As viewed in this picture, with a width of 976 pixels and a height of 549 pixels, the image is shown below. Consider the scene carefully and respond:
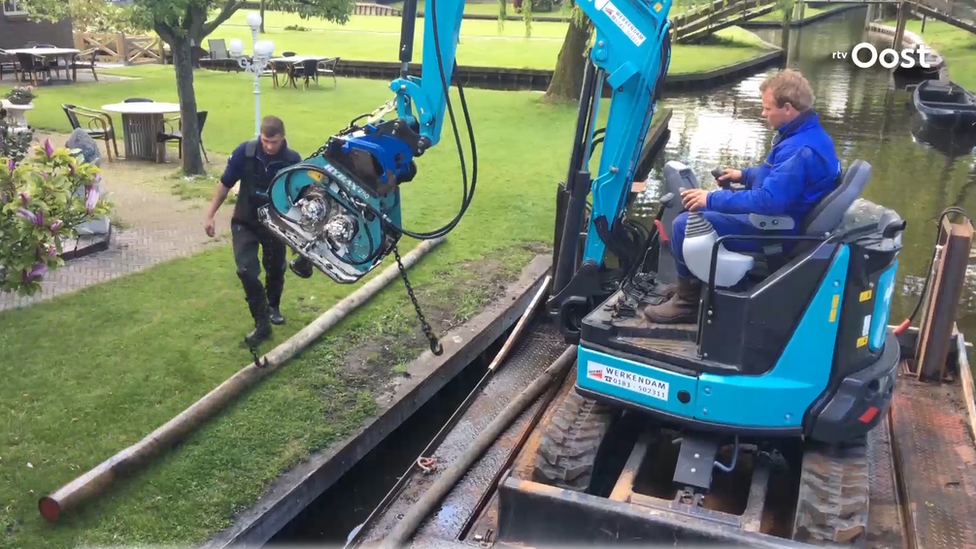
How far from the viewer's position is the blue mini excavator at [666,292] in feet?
13.1

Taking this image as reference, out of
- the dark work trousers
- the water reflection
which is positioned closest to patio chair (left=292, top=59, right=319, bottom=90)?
the water reflection

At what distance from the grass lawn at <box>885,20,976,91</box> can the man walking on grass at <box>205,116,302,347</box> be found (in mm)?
21545

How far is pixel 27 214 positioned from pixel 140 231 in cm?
586

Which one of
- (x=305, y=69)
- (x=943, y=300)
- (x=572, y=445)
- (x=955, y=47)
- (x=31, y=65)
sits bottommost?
(x=572, y=445)

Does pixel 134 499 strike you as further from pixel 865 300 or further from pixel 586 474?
pixel 865 300

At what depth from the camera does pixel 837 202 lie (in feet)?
13.1

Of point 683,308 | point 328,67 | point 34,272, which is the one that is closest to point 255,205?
point 34,272

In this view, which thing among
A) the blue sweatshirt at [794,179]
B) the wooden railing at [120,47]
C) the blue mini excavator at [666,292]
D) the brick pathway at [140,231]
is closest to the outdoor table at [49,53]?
the wooden railing at [120,47]

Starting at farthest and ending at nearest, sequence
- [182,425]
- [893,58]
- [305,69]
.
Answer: [893,58] → [305,69] → [182,425]

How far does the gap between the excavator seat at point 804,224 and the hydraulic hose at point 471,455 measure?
167cm

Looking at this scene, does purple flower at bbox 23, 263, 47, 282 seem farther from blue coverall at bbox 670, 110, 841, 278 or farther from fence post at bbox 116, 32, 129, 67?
fence post at bbox 116, 32, 129, 67

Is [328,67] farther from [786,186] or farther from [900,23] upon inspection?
[786,186]

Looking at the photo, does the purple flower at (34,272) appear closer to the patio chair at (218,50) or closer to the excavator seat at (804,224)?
the excavator seat at (804,224)

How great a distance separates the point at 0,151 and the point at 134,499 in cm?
352
